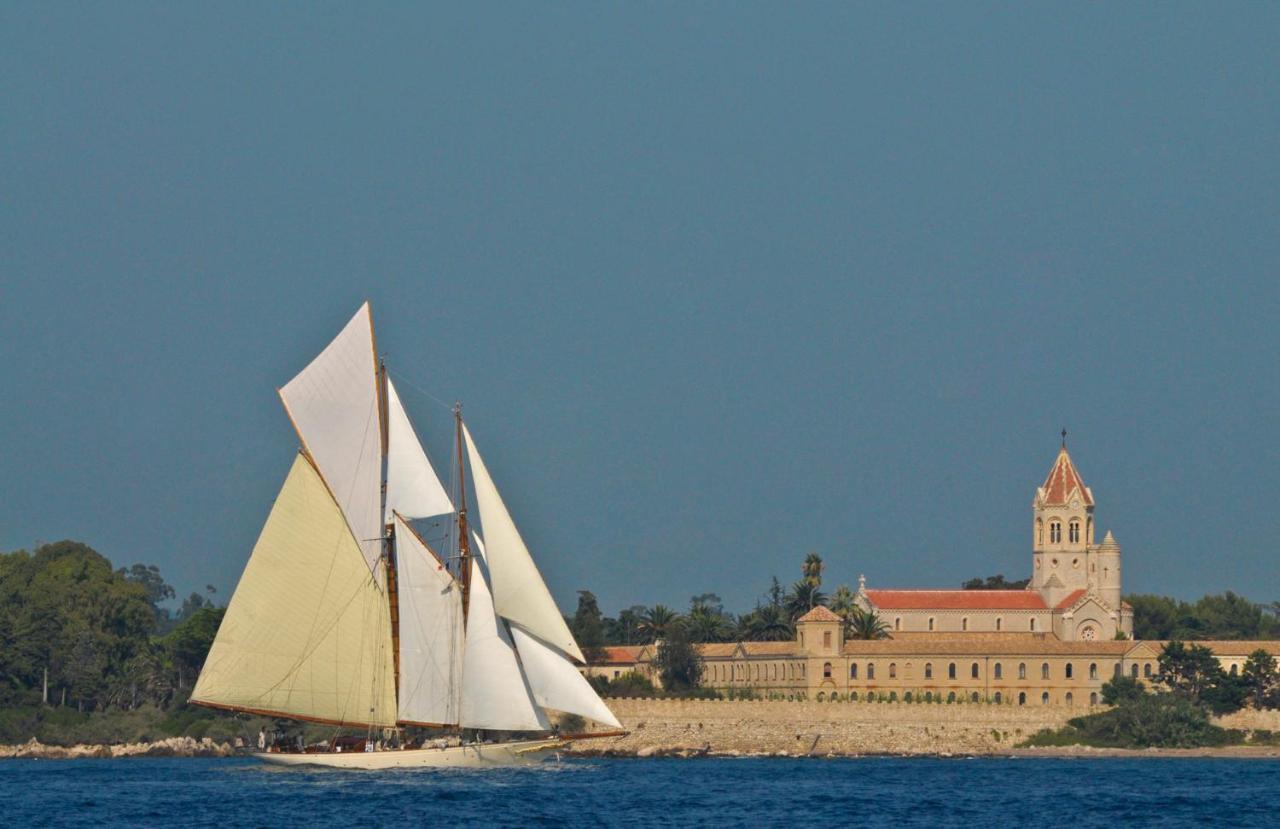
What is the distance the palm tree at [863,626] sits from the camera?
118 metres

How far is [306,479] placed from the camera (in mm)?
59500

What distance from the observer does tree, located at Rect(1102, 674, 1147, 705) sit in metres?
103

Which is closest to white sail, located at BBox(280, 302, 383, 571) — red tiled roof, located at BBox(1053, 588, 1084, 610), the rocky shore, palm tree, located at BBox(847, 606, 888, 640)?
the rocky shore

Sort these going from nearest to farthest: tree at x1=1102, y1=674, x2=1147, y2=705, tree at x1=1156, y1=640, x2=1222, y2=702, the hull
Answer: the hull < tree at x1=1156, y1=640, x2=1222, y2=702 < tree at x1=1102, y1=674, x2=1147, y2=705

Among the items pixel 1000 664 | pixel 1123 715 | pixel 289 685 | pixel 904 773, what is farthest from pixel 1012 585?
pixel 289 685

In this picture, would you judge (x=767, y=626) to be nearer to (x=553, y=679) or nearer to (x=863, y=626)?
(x=863, y=626)

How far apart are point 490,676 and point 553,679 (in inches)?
67.4

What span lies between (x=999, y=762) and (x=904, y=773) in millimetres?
11370

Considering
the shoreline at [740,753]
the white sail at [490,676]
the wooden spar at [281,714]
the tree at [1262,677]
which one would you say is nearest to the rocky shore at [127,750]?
the shoreline at [740,753]

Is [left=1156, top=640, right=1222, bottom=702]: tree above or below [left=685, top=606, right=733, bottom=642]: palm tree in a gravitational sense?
below

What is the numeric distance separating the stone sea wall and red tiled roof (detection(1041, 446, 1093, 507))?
31.6 meters

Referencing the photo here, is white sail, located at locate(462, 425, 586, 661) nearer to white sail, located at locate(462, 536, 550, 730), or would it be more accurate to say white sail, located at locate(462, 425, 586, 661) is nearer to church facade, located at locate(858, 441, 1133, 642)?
white sail, located at locate(462, 536, 550, 730)

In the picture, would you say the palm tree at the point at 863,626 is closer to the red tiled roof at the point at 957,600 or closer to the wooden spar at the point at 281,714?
the red tiled roof at the point at 957,600

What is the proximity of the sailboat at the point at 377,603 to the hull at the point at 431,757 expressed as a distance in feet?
0.20
